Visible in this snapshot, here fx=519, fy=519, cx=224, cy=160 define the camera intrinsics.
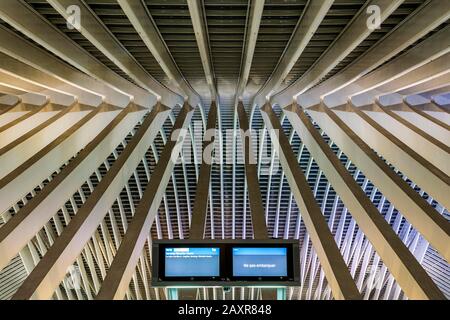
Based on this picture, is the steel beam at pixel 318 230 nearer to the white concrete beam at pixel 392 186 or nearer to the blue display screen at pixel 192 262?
the white concrete beam at pixel 392 186

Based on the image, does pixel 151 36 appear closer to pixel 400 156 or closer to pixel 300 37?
pixel 300 37

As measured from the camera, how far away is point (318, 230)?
1035 cm

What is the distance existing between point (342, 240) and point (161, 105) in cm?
1441

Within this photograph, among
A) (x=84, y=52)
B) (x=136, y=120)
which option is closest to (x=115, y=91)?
(x=136, y=120)

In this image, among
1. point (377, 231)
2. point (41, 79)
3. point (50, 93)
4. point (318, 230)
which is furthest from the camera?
point (50, 93)

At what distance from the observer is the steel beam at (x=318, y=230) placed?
28.0 ft

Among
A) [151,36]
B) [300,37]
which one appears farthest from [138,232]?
[300,37]

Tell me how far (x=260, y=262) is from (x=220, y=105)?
13.9 m

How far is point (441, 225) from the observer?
9.17 m

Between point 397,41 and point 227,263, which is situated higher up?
point 397,41

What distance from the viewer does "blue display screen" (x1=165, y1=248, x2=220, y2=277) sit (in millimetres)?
8172

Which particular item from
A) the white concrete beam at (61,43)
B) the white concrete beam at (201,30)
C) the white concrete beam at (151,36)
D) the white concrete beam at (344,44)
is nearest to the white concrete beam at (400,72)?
the white concrete beam at (344,44)

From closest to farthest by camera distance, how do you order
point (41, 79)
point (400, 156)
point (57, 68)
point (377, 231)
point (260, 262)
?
point (260, 262)
point (377, 231)
point (400, 156)
point (57, 68)
point (41, 79)
